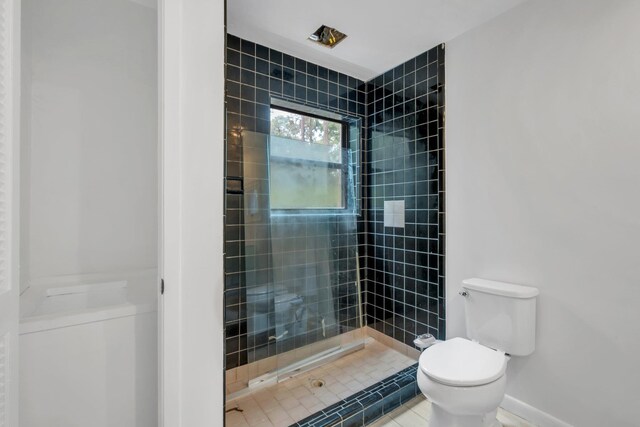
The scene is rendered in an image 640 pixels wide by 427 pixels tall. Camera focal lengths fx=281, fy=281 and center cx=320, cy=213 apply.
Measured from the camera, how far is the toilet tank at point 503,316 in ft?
5.06

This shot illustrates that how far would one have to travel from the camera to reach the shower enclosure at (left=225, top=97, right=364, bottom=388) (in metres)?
1.96

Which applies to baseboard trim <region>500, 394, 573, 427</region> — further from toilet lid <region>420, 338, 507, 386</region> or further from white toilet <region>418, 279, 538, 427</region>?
toilet lid <region>420, 338, 507, 386</region>

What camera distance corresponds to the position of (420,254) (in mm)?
2170

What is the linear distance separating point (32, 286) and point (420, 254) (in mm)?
2345

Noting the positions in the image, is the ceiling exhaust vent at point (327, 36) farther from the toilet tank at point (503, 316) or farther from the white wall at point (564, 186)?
the toilet tank at point (503, 316)

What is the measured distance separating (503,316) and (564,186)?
0.77 m

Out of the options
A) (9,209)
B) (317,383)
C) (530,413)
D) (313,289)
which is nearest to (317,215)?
(313,289)

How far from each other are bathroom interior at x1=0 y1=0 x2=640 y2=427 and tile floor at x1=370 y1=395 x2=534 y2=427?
15 mm

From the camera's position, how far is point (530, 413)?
1.60 meters

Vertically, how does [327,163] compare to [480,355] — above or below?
above

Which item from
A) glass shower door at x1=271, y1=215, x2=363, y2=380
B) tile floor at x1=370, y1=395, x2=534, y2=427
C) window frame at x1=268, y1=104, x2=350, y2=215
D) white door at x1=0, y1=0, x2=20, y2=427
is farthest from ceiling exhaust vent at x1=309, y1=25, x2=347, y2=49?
tile floor at x1=370, y1=395, x2=534, y2=427

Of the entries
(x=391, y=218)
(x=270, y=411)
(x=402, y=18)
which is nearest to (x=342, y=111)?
(x=402, y=18)

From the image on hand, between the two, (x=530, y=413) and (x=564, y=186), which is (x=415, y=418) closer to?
(x=530, y=413)

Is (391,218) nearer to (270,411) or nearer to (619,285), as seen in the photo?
(619,285)
